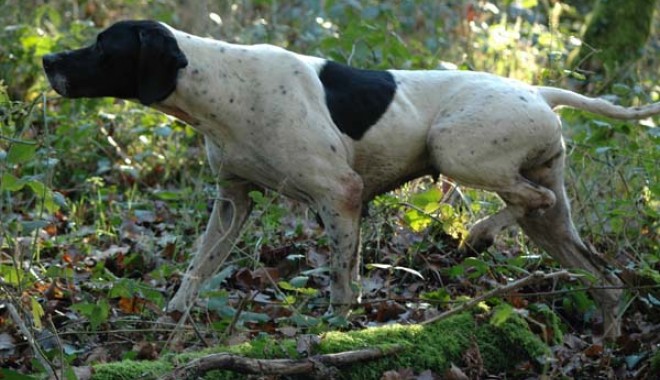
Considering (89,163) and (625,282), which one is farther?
(89,163)

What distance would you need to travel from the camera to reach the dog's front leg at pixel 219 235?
5.72 m

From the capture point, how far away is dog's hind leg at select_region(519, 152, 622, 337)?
5.84 m

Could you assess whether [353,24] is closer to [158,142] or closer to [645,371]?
[158,142]

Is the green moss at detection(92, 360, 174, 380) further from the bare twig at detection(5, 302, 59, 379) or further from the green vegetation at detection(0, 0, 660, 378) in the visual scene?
the bare twig at detection(5, 302, 59, 379)

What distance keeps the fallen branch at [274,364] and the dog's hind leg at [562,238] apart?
1753mm

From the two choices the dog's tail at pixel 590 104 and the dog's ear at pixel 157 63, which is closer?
the dog's ear at pixel 157 63

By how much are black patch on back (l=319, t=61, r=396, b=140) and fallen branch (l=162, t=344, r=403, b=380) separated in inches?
55.4

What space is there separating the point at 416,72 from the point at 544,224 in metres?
1.04

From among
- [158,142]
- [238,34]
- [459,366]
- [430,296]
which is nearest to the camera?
[459,366]

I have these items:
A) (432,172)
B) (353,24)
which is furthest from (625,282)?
(353,24)

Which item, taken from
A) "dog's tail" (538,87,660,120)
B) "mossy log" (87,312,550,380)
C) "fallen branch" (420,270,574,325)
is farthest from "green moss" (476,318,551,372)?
"dog's tail" (538,87,660,120)

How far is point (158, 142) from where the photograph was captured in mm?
8375

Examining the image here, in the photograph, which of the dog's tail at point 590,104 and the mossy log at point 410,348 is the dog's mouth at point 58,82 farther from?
the dog's tail at point 590,104

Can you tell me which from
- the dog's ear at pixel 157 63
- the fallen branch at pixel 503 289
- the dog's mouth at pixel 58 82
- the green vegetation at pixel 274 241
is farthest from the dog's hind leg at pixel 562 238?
the dog's mouth at pixel 58 82
